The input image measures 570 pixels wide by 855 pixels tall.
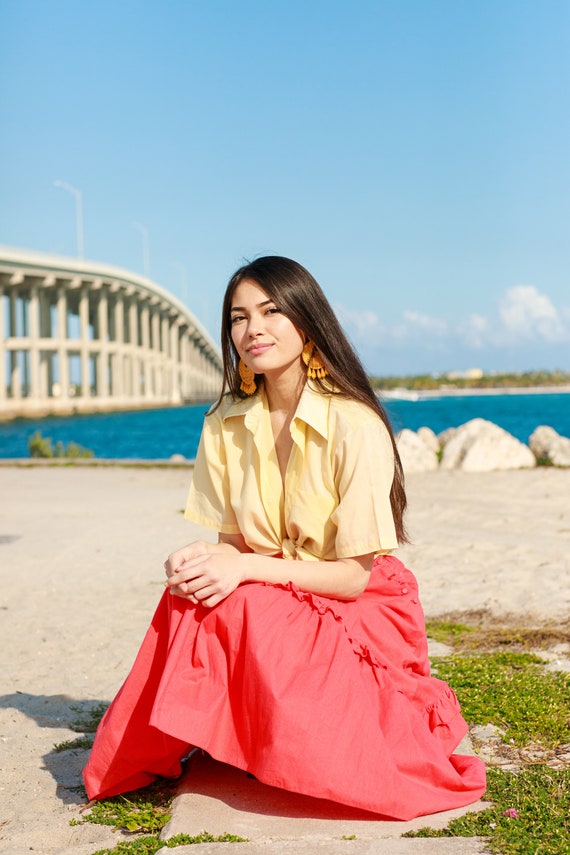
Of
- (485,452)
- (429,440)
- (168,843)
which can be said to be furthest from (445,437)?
(168,843)

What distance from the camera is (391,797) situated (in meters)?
2.67

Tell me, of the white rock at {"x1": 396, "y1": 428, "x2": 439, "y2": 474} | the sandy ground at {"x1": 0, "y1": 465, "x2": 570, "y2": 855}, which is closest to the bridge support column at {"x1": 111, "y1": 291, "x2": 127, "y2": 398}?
the white rock at {"x1": 396, "y1": 428, "x2": 439, "y2": 474}

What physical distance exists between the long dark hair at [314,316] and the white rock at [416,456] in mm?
11456

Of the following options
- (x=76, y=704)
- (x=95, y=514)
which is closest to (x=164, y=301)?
(x=95, y=514)

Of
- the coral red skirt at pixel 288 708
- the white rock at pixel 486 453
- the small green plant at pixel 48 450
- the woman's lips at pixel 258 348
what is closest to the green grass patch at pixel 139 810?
the coral red skirt at pixel 288 708

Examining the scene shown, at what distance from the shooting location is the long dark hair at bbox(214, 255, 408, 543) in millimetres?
3023

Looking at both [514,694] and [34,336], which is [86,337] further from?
[514,694]

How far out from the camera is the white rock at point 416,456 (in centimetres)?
1465

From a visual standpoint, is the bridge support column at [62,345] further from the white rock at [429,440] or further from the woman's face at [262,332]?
the woman's face at [262,332]

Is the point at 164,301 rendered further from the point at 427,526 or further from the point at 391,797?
the point at 391,797

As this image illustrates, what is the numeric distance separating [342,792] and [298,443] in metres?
1.06

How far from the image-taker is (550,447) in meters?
15.0

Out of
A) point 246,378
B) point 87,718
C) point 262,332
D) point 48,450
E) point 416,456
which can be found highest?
point 262,332

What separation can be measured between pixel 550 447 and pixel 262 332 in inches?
501
